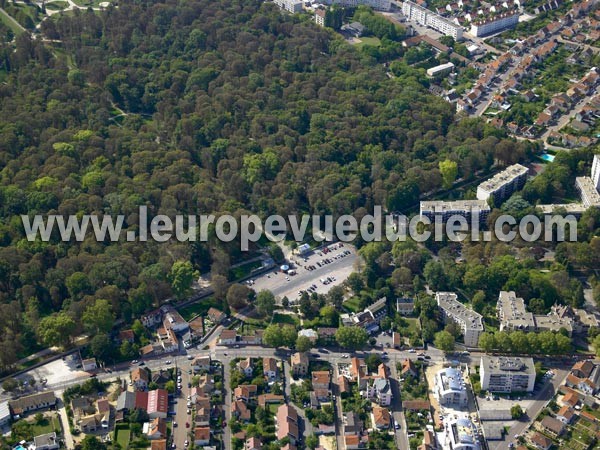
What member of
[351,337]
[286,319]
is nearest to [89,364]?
[286,319]

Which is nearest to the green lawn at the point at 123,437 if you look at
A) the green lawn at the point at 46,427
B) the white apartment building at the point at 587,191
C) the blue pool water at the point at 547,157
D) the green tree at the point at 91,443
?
the green tree at the point at 91,443

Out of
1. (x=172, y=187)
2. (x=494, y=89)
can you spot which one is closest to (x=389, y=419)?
(x=172, y=187)

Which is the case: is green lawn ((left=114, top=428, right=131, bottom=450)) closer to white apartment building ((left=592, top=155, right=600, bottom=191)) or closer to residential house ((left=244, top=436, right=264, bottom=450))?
residential house ((left=244, top=436, right=264, bottom=450))

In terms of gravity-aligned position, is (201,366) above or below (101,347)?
below

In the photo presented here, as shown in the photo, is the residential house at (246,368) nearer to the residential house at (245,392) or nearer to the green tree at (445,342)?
the residential house at (245,392)

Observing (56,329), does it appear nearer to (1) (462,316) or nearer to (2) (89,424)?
(2) (89,424)

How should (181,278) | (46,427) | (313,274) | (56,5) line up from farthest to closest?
1. (56,5)
2. (313,274)
3. (181,278)
4. (46,427)

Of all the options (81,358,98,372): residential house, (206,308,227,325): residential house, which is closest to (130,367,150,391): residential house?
(81,358,98,372): residential house
